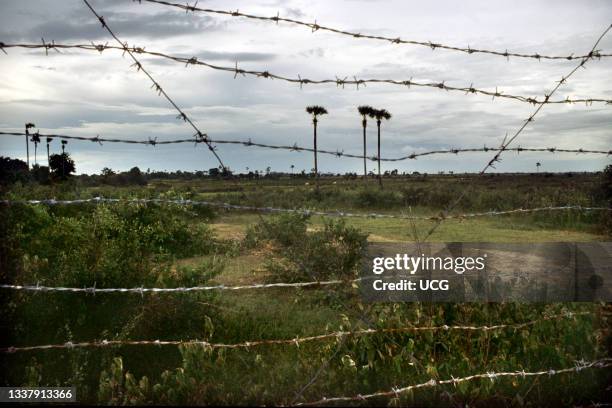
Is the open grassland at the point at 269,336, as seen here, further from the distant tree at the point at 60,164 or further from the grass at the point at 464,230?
the grass at the point at 464,230

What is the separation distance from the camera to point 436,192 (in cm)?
903

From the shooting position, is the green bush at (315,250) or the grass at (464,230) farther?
the grass at (464,230)

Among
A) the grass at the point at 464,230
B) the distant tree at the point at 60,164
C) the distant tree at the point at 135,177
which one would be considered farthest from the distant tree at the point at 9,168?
the grass at the point at 464,230

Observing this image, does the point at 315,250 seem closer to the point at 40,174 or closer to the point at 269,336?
the point at 269,336

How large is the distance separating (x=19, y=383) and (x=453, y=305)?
3055 millimetres

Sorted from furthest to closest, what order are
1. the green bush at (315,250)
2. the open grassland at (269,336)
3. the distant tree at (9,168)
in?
the green bush at (315,250) → the open grassland at (269,336) → the distant tree at (9,168)

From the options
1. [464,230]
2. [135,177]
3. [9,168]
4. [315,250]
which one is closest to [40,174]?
[135,177]

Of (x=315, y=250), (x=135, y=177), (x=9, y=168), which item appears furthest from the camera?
(x=315, y=250)

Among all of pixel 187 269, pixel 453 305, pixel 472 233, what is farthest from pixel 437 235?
pixel 187 269

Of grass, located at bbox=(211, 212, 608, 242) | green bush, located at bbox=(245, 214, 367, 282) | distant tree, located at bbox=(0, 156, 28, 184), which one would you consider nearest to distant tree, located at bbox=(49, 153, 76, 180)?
distant tree, located at bbox=(0, 156, 28, 184)

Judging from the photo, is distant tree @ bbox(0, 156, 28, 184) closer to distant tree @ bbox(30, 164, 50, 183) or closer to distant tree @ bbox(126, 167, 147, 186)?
distant tree @ bbox(30, 164, 50, 183)

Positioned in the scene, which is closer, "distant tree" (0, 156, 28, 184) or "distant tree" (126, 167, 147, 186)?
"distant tree" (0, 156, 28, 184)

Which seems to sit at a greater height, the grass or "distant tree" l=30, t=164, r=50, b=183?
"distant tree" l=30, t=164, r=50, b=183

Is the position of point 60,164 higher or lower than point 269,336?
higher
